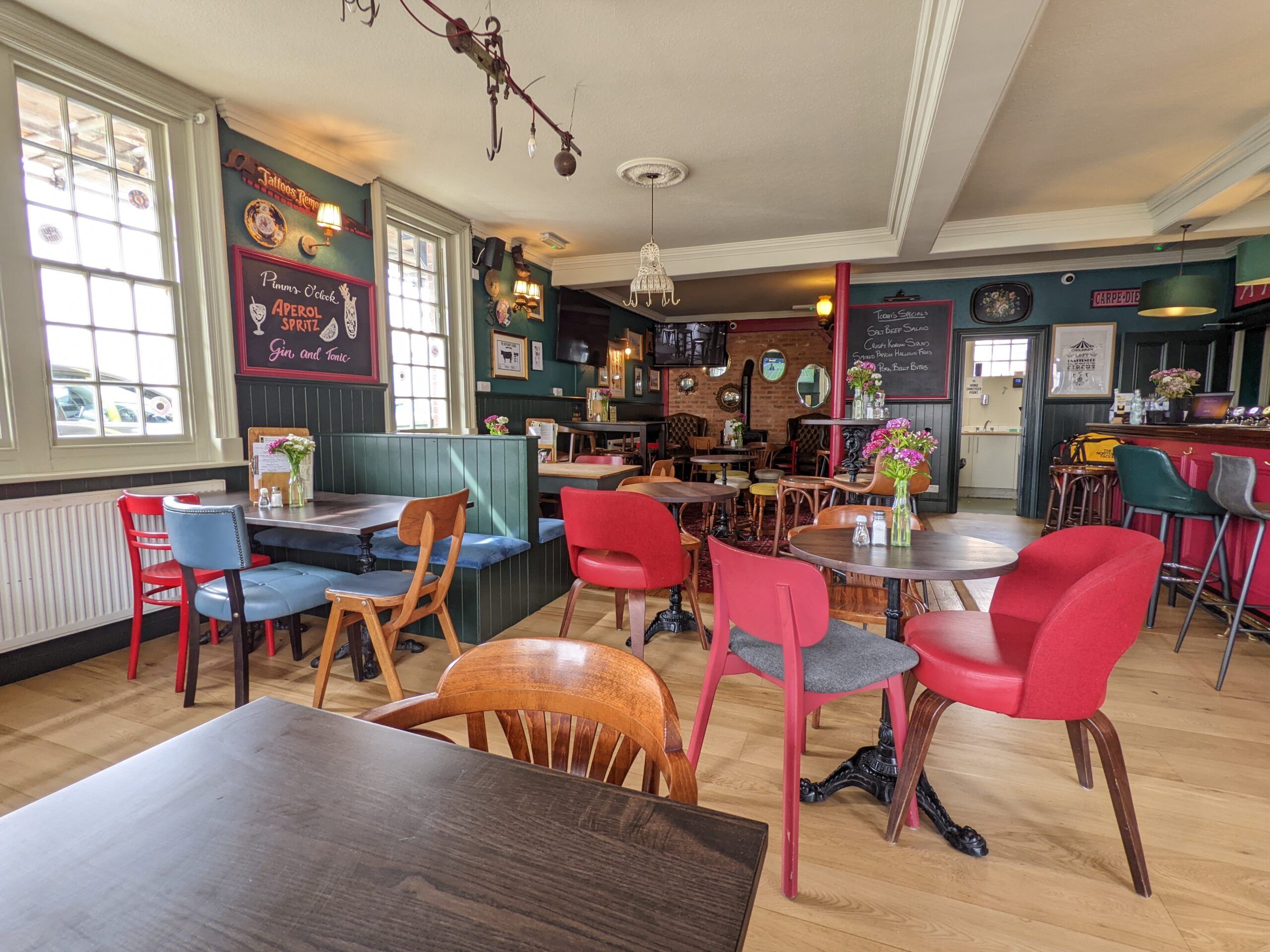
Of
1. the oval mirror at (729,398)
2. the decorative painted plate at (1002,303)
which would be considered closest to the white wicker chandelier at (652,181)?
the decorative painted plate at (1002,303)

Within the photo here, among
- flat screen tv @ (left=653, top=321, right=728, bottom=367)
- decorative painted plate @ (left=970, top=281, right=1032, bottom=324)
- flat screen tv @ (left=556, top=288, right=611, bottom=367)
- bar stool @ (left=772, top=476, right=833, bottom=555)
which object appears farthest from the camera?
flat screen tv @ (left=653, top=321, right=728, bottom=367)

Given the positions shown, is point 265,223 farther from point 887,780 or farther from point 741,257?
point 887,780

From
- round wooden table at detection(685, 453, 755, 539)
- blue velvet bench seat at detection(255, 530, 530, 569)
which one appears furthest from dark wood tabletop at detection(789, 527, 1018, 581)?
round wooden table at detection(685, 453, 755, 539)

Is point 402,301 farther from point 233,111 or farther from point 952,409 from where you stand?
point 952,409

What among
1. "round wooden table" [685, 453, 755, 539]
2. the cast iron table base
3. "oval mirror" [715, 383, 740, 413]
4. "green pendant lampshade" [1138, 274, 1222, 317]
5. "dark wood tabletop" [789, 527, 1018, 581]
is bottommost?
the cast iron table base

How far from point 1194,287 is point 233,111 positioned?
23.3 feet

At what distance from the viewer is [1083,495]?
18.7 feet

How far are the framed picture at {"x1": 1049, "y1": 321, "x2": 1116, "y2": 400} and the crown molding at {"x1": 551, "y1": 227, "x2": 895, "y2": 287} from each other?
8.32ft

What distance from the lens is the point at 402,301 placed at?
5.12m

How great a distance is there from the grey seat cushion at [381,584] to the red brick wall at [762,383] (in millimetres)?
8718

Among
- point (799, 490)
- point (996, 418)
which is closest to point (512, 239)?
point (799, 490)

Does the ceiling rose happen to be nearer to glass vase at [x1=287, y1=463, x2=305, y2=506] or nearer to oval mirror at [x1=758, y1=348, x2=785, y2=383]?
glass vase at [x1=287, y1=463, x2=305, y2=506]

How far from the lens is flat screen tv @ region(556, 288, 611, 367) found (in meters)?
7.17

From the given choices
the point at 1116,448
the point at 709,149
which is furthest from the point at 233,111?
the point at 1116,448
